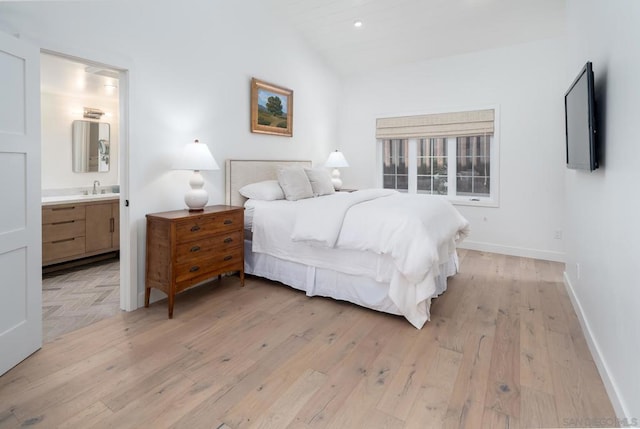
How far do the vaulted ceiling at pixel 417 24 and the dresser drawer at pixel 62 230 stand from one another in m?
3.48

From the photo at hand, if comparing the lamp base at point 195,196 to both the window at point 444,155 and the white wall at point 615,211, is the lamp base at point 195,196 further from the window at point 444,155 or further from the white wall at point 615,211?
the window at point 444,155

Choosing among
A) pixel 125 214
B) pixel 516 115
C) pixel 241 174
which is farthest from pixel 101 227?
pixel 516 115

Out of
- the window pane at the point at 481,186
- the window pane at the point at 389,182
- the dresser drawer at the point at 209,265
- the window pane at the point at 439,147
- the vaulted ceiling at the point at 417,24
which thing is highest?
the vaulted ceiling at the point at 417,24

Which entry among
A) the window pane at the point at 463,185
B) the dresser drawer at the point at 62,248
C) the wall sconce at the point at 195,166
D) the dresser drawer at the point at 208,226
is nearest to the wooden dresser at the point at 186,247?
the dresser drawer at the point at 208,226

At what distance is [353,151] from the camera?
234 inches

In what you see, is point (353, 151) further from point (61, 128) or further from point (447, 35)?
point (61, 128)

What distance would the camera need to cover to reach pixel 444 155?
5.21 metres

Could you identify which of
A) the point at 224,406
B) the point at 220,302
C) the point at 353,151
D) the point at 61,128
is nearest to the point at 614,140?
the point at 224,406

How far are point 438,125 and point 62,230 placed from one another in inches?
193

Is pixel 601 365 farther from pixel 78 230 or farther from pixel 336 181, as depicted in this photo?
pixel 78 230

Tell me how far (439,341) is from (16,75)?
9.89ft

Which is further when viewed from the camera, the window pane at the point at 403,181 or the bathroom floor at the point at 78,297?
the window pane at the point at 403,181

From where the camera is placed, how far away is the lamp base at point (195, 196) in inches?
124

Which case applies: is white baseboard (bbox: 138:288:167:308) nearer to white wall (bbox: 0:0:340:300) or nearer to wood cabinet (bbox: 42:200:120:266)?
white wall (bbox: 0:0:340:300)
